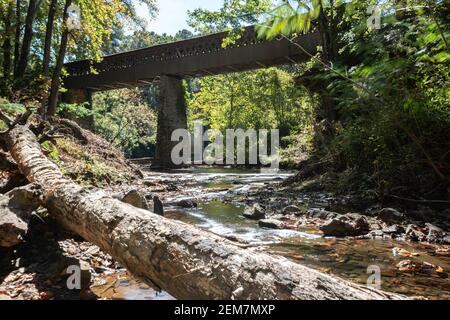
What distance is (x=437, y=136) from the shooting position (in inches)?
224

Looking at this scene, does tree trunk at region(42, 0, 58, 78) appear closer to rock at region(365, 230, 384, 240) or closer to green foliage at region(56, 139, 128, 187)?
green foliage at region(56, 139, 128, 187)

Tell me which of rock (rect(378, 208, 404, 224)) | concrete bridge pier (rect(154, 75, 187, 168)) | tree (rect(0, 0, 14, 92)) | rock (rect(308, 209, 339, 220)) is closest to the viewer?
rock (rect(378, 208, 404, 224))

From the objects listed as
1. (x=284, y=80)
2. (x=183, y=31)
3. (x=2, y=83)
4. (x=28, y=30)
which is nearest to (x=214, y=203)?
(x=2, y=83)

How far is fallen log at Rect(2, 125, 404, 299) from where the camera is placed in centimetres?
177

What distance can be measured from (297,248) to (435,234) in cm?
189

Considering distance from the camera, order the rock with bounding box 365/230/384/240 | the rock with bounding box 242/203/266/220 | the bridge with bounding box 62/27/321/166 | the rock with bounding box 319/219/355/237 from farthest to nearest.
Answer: the bridge with bounding box 62/27/321/166 < the rock with bounding box 242/203/266/220 < the rock with bounding box 319/219/355/237 < the rock with bounding box 365/230/384/240

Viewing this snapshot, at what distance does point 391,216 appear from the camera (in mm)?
5332

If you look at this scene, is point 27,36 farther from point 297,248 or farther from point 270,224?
point 297,248

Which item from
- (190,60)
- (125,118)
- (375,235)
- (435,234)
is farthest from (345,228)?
(125,118)

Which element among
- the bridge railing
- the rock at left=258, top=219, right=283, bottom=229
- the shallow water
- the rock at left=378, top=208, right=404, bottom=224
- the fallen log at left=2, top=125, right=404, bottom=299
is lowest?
the shallow water

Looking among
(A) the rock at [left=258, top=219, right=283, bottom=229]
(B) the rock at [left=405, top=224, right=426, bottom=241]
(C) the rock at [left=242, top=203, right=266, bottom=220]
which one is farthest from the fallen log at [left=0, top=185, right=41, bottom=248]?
(B) the rock at [left=405, top=224, right=426, bottom=241]

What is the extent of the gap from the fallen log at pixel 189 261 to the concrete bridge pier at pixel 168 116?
53.5 feet

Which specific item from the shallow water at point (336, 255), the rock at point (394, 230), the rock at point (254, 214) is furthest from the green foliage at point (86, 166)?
the rock at point (394, 230)

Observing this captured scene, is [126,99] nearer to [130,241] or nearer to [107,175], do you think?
[107,175]
